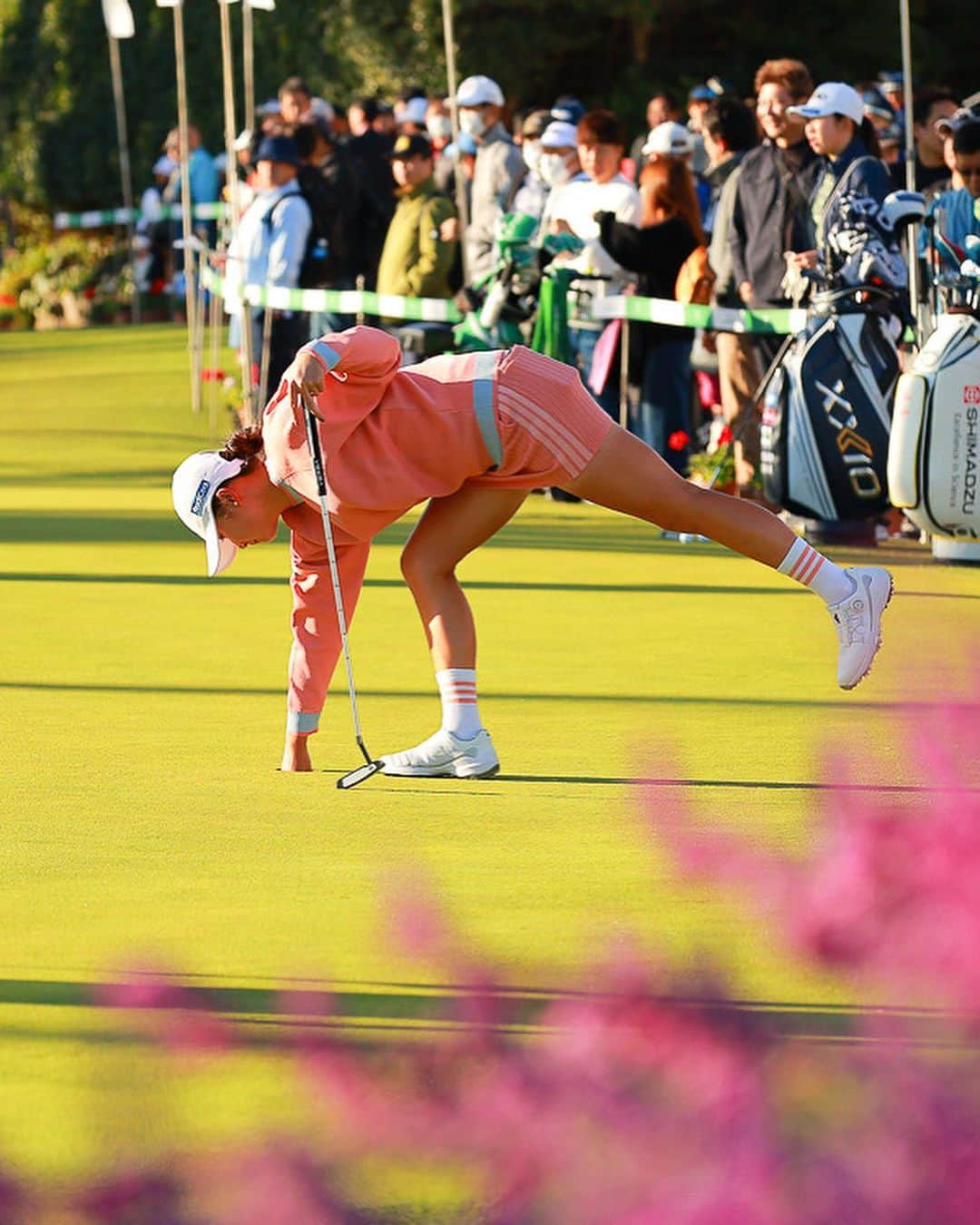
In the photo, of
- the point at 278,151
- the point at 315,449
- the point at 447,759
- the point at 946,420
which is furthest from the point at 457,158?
the point at 315,449

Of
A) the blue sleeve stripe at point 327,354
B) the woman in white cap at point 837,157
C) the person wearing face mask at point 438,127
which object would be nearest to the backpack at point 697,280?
the woman in white cap at point 837,157

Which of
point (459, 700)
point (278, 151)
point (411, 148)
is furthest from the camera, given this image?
point (278, 151)

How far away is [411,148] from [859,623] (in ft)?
31.2

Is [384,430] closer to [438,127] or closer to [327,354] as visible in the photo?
[327,354]

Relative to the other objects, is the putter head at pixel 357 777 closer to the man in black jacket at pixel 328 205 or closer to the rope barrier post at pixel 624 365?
the rope barrier post at pixel 624 365

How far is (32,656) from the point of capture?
9023 mm

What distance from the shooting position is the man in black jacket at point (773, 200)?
12.4 m

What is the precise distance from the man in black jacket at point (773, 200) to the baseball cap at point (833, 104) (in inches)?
21.3

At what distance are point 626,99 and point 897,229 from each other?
25.6 meters

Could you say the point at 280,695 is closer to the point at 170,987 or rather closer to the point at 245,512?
the point at 245,512

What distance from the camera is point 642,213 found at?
535 inches

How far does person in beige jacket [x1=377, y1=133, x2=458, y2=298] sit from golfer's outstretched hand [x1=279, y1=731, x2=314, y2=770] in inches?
369

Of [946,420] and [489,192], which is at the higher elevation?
[489,192]

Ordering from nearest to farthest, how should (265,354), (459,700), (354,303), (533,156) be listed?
(459,700) → (354,303) → (265,354) → (533,156)
